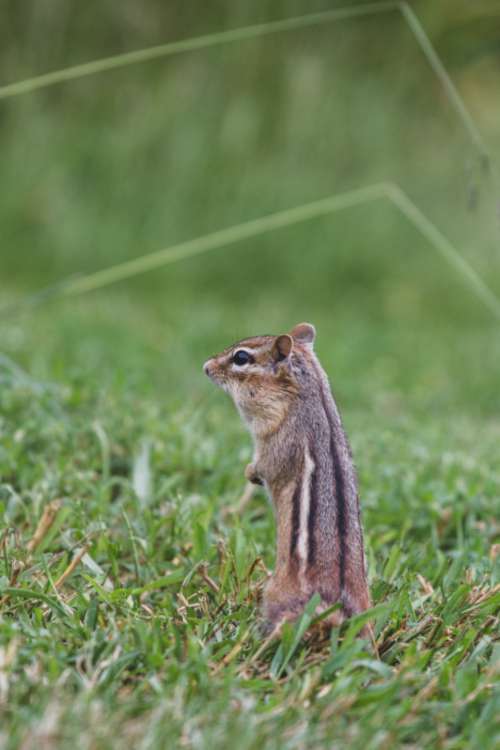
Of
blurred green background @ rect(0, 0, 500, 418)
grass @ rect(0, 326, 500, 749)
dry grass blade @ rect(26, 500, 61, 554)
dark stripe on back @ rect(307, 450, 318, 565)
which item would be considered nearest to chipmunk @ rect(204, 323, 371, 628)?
dark stripe on back @ rect(307, 450, 318, 565)

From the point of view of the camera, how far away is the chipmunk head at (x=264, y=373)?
3344 mm

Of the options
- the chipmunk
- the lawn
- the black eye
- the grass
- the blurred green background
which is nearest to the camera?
the grass

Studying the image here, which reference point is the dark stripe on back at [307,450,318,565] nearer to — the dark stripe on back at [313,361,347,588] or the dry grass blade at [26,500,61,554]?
the dark stripe on back at [313,361,347,588]

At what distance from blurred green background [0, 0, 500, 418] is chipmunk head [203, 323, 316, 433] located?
494 centimetres

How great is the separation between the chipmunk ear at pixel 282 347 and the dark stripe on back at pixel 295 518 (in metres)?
0.47

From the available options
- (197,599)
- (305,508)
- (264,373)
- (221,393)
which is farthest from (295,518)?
(221,393)

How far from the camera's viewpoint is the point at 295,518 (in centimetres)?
300

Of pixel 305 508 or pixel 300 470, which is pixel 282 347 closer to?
pixel 300 470

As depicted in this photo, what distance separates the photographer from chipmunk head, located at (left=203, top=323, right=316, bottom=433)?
3.34 metres

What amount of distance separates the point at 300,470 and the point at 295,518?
154 mm

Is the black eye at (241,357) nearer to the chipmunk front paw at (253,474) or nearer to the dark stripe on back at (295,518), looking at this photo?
the chipmunk front paw at (253,474)

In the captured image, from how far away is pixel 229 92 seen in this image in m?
10.8

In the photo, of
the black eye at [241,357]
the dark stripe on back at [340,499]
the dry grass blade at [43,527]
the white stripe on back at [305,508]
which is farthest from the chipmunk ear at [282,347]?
the dry grass blade at [43,527]

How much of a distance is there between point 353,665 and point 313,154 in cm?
846
